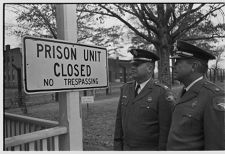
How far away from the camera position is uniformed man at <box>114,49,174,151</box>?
2.58 metres

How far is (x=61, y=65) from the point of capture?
2.22 m

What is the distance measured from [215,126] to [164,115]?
0.70 meters

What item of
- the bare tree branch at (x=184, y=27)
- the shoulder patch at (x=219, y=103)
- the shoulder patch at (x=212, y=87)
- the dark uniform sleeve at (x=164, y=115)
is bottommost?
the dark uniform sleeve at (x=164, y=115)

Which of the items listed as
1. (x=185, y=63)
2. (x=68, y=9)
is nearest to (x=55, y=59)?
(x=68, y=9)

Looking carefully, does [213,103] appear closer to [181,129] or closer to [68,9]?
[181,129]

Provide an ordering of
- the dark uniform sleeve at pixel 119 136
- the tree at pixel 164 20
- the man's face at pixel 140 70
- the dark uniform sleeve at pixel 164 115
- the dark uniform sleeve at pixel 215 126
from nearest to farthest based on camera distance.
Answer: the dark uniform sleeve at pixel 215 126, the dark uniform sleeve at pixel 164 115, the man's face at pixel 140 70, the dark uniform sleeve at pixel 119 136, the tree at pixel 164 20

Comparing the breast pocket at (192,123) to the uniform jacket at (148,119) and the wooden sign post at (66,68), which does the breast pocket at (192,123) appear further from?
the wooden sign post at (66,68)

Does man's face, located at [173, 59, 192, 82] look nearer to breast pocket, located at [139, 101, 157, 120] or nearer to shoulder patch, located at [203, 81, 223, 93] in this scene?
shoulder patch, located at [203, 81, 223, 93]

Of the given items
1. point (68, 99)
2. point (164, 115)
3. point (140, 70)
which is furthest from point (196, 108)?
point (68, 99)

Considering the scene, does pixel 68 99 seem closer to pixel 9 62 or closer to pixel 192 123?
pixel 192 123

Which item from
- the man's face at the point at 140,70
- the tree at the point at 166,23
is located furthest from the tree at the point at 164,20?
the man's face at the point at 140,70

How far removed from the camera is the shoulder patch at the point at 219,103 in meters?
1.93

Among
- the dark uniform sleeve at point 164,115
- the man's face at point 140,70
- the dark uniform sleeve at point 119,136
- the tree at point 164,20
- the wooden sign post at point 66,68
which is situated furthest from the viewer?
the tree at point 164,20

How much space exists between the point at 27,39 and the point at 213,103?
1537 millimetres
